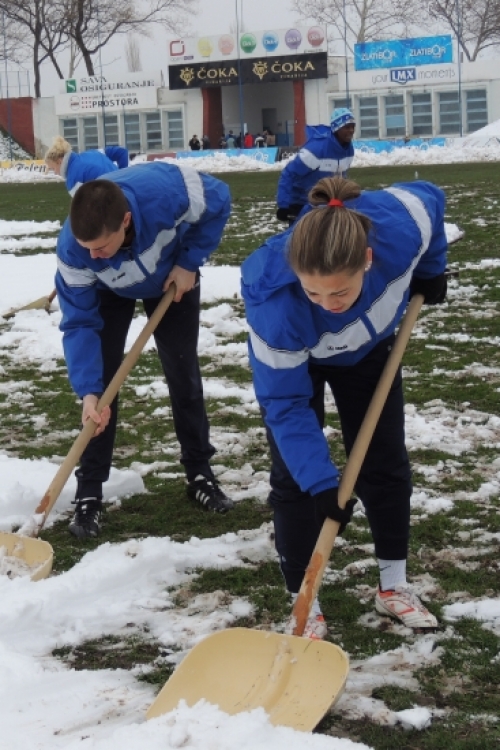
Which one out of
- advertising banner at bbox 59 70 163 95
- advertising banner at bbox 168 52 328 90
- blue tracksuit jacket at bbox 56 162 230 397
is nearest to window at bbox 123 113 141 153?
advertising banner at bbox 59 70 163 95

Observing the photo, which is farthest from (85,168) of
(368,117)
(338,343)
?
(368,117)

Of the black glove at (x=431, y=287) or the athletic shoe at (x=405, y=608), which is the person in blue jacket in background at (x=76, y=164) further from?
the athletic shoe at (x=405, y=608)

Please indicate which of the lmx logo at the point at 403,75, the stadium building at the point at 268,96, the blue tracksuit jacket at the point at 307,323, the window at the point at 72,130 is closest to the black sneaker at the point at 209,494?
the blue tracksuit jacket at the point at 307,323

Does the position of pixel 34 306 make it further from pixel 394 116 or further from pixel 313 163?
pixel 394 116

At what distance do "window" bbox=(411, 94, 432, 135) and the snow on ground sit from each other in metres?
35.8

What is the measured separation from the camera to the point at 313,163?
7.52 metres

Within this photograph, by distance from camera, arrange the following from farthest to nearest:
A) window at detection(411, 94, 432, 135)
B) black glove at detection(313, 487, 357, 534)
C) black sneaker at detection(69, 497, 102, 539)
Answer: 1. window at detection(411, 94, 432, 135)
2. black sneaker at detection(69, 497, 102, 539)
3. black glove at detection(313, 487, 357, 534)

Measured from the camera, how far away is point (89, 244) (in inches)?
141

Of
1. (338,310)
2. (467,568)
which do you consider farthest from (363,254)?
(467,568)

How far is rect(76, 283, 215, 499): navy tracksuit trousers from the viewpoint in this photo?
14.2 feet

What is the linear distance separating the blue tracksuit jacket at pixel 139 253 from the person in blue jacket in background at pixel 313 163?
10.5ft

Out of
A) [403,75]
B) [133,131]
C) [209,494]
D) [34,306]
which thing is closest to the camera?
[209,494]

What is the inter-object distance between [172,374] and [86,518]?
2.32 feet

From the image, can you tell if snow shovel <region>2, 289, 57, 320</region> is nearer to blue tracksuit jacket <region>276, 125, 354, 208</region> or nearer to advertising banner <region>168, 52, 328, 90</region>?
blue tracksuit jacket <region>276, 125, 354, 208</region>
